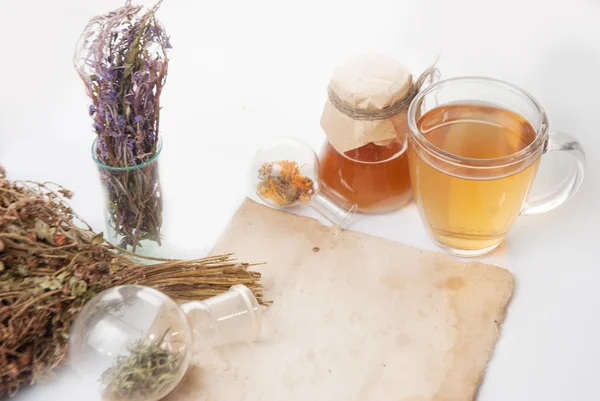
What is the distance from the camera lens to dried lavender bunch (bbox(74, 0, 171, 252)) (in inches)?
42.4

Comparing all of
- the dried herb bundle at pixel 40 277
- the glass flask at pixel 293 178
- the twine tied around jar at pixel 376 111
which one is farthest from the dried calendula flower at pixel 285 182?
the dried herb bundle at pixel 40 277

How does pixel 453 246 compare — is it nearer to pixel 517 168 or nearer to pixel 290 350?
pixel 517 168

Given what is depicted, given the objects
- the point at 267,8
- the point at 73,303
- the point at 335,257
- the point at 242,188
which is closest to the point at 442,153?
the point at 335,257

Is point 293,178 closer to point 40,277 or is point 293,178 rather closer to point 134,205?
point 134,205

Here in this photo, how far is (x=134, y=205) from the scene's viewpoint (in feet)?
3.85

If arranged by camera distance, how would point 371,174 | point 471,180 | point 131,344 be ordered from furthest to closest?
point 371,174
point 471,180
point 131,344

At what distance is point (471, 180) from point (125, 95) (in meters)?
0.50

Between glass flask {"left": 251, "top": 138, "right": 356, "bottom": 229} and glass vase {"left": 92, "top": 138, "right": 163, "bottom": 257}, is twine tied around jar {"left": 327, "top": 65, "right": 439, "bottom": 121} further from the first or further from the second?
glass vase {"left": 92, "top": 138, "right": 163, "bottom": 257}

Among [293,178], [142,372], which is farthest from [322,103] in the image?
[142,372]

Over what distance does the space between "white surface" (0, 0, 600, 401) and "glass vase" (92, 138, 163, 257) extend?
8 cm

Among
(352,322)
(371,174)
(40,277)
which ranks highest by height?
(40,277)

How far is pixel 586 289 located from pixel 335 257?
39 cm

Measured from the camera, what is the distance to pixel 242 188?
1.40m

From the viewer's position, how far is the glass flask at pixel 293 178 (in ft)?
4.28
